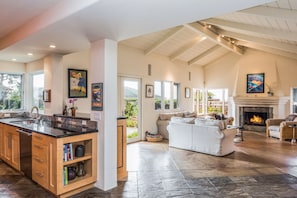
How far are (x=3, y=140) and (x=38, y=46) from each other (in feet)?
6.98

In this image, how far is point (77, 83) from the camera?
532 cm

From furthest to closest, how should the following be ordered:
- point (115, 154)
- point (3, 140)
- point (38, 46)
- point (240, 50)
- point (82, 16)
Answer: point (240, 50)
point (3, 140)
point (38, 46)
point (115, 154)
point (82, 16)

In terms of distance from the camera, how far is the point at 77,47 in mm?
3887

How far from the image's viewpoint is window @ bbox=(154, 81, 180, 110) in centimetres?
798

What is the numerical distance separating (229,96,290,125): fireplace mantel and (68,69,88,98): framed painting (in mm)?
6915

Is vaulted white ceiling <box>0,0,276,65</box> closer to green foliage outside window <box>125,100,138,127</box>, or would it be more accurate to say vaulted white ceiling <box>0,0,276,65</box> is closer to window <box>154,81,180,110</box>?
green foliage outside window <box>125,100,138,127</box>

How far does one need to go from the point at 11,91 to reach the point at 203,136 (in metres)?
5.05

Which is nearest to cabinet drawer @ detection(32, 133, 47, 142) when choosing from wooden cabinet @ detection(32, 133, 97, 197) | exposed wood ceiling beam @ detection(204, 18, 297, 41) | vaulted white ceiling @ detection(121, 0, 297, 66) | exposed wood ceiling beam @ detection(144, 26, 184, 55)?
wooden cabinet @ detection(32, 133, 97, 197)

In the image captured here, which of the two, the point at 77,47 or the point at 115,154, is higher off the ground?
the point at 77,47

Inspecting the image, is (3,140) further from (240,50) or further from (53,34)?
(240,50)

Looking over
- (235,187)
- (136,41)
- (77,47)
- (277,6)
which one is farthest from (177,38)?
(235,187)

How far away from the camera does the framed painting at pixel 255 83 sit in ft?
30.3

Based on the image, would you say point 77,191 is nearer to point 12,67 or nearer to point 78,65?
point 78,65

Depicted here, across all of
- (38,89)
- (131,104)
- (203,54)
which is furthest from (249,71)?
(38,89)
